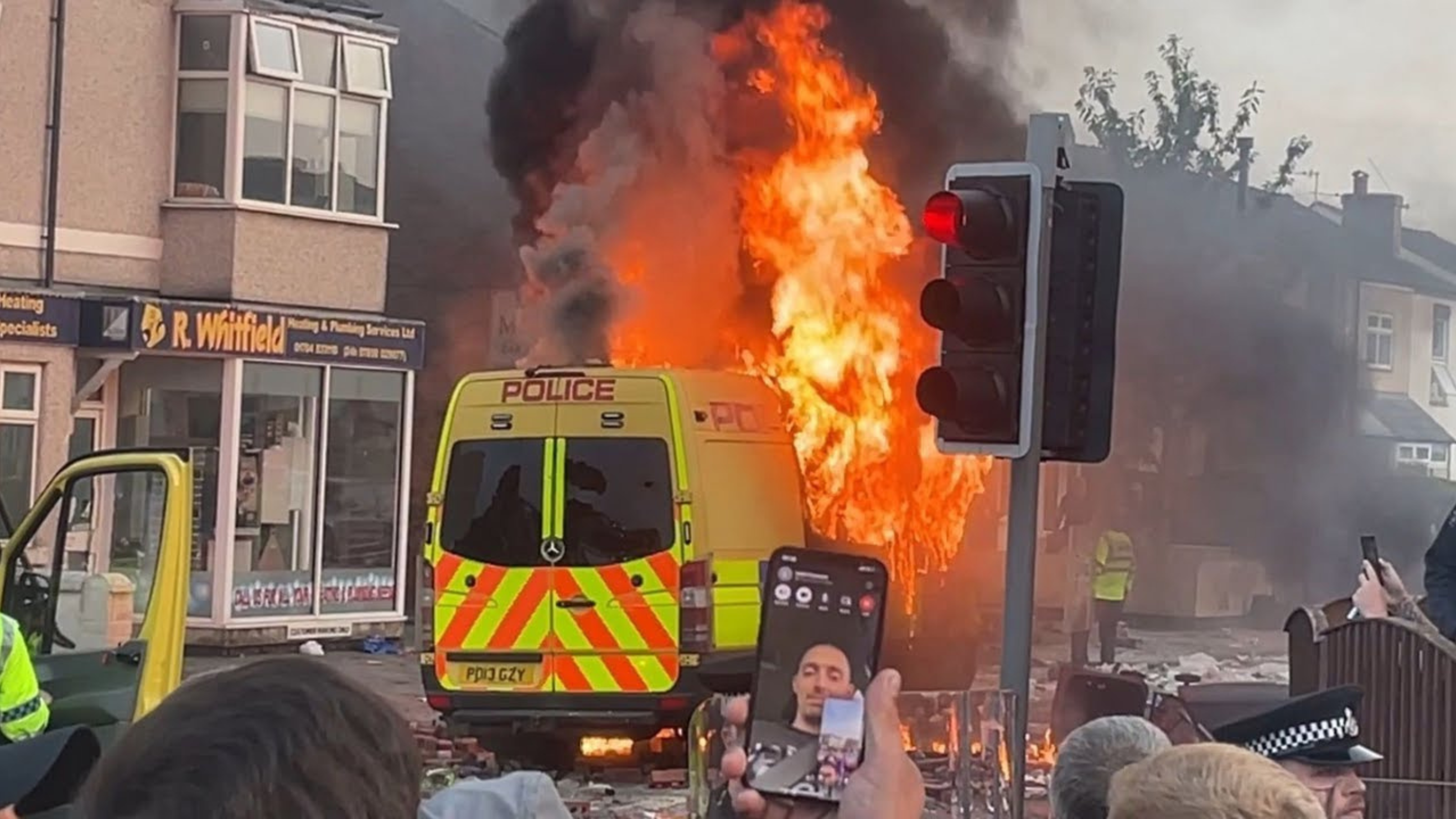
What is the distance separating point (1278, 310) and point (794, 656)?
2195 centimetres

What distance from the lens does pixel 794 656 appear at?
303 cm

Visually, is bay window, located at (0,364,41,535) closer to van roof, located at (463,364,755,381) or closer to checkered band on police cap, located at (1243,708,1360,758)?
van roof, located at (463,364,755,381)

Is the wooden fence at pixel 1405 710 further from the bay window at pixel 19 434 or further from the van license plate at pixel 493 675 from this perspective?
the bay window at pixel 19 434

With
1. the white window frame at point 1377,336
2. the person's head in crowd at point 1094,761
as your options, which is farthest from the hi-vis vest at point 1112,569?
the person's head in crowd at point 1094,761

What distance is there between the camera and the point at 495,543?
12594mm

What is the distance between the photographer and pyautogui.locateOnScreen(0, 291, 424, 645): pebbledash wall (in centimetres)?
1975

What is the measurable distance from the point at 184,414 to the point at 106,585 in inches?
535

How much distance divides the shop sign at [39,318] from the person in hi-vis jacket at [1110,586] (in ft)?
34.3

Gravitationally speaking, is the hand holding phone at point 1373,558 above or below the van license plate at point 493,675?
above

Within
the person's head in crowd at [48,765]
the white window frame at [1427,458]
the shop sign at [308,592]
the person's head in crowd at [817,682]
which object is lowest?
the shop sign at [308,592]

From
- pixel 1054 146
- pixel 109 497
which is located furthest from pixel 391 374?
pixel 1054 146

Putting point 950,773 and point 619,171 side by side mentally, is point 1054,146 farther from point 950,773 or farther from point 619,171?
point 619,171

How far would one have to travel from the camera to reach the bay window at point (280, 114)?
21.1m

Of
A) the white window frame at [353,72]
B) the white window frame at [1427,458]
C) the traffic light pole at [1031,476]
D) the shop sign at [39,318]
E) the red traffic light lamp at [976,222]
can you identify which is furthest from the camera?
the white window frame at [1427,458]
